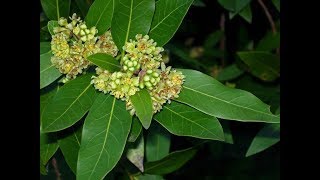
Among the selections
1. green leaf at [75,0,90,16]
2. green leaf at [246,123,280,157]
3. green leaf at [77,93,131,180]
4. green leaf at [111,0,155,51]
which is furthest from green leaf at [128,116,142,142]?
green leaf at [246,123,280,157]

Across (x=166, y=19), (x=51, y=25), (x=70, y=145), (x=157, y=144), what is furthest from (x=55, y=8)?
(x=157, y=144)

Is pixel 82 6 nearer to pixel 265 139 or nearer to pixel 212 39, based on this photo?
pixel 265 139

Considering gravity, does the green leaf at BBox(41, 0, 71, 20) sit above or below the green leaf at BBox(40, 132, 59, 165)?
above

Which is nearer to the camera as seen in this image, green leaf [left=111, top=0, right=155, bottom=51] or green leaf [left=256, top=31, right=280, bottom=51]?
green leaf [left=111, top=0, right=155, bottom=51]

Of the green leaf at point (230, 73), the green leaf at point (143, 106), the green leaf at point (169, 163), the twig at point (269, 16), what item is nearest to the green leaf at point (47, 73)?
the green leaf at point (143, 106)

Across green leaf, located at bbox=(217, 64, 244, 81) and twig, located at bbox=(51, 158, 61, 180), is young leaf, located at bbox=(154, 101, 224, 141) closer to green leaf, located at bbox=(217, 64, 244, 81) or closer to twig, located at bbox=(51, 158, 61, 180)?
twig, located at bbox=(51, 158, 61, 180)

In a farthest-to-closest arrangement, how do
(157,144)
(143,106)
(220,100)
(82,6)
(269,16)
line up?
(269,16) < (157,144) < (82,6) < (220,100) < (143,106)
